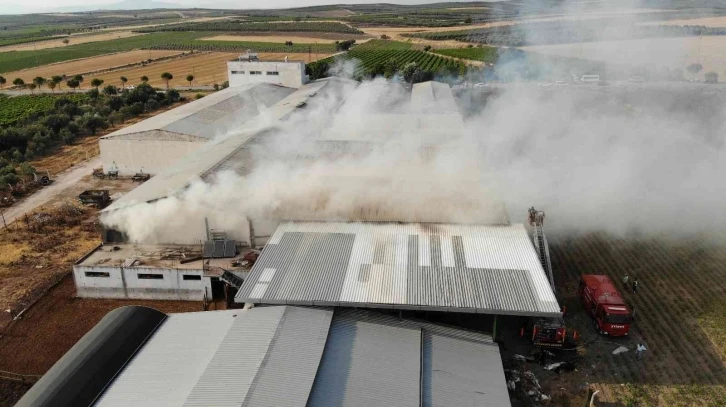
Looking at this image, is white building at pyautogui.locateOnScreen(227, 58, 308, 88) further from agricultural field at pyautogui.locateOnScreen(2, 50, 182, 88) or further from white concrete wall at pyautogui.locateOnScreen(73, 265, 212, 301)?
white concrete wall at pyautogui.locateOnScreen(73, 265, 212, 301)

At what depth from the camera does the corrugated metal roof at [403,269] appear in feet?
46.5

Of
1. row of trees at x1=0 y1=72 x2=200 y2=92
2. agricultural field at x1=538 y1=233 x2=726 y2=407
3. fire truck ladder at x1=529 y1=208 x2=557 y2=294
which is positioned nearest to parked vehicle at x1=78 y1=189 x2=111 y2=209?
fire truck ladder at x1=529 y1=208 x2=557 y2=294

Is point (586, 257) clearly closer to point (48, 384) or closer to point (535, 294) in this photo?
point (535, 294)

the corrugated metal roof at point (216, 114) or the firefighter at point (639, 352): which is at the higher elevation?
the corrugated metal roof at point (216, 114)

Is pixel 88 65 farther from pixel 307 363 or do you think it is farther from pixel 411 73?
pixel 307 363

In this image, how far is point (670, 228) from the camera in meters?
23.2

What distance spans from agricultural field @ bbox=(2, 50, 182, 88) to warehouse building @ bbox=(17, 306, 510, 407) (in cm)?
6360

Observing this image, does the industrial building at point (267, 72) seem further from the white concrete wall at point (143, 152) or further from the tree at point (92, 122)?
the white concrete wall at point (143, 152)

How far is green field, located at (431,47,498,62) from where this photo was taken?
6068 centimetres

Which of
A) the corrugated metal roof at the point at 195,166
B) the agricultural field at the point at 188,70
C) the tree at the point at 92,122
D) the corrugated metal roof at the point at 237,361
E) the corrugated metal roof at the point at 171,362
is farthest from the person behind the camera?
the agricultural field at the point at 188,70

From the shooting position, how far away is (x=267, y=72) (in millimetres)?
48062

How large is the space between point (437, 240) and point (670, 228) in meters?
12.7

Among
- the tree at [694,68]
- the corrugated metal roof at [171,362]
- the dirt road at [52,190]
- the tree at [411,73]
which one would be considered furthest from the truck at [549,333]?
the tree at [411,73]

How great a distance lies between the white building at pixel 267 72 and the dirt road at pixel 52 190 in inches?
646
